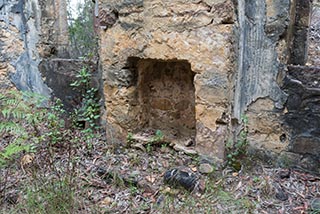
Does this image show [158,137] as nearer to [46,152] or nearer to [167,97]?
[167,97]

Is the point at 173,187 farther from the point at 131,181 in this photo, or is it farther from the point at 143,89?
the point at 143,89

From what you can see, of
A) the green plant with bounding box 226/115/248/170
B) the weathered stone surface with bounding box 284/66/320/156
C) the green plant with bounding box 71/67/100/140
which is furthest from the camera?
the green plant with bounding box 71/67/100/140

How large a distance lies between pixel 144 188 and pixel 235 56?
1.48 meters

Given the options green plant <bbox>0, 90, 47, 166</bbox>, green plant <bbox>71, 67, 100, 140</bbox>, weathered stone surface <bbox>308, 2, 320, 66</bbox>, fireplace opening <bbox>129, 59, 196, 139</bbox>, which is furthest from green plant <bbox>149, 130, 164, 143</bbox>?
weathered stone surface <bbox>308, 2, 320, 66</bbox>

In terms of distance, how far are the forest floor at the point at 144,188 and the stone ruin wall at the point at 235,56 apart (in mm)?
231

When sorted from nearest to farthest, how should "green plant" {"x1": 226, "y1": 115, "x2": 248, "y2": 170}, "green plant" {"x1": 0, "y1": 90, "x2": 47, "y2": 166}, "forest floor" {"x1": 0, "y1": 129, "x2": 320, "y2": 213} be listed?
"forest floor" {"x1": 0, "y1": 129, "x2": 320, "y2": 213}, "green plant" {"x1": 0, "y1": 90, "x2": 47, "y2": 166}, "green plant" {"x1": 226, "y1": 115, "x2": 248, "y2": 170}

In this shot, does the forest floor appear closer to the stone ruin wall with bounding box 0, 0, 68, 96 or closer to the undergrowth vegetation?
the undergrowth vegetation

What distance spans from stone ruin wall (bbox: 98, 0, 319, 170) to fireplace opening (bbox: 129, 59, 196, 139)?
34 cm

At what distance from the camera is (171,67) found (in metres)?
3.67

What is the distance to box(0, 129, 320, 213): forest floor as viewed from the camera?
8.81ft

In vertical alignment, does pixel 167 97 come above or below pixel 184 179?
above

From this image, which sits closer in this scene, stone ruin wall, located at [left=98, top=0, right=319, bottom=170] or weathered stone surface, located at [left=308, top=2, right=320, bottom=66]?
stone ruin wall, located at [left=98, top=0, right=319, bottom=170]

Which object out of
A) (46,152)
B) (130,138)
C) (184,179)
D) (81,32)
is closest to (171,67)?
(130,138)

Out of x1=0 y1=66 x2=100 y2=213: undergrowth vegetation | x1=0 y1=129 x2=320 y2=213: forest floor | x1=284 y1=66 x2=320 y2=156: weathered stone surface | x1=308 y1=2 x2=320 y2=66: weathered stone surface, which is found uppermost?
x1=308 y1=2 x2=320 y2=66: weathered stone surface
